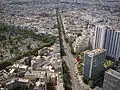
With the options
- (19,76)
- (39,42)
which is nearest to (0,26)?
(39,42)

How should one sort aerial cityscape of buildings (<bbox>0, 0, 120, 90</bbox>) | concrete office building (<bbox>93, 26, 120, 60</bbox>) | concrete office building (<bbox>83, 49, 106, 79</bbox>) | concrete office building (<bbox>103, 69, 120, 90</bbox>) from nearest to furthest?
concrete office building (<bbox>103, 69, 120, 90</bbox>) → aerial cityscape of buildings (<bbox>0, 0, 120, 90</bbox>) → concrete office building (<bbox>83, 49, 106, 79</bbox>) → concrete office building (<bbox>93, 26, 120, 60</bbox>)

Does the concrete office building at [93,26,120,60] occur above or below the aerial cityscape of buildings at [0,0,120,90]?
above

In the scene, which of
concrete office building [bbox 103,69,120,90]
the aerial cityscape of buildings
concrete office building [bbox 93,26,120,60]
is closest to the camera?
concrete office building [bbox 103,69,120,90]

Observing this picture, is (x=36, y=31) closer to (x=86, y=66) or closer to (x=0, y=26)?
(x=0, y=26)

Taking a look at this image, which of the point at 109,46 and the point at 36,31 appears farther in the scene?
the point at 36,31

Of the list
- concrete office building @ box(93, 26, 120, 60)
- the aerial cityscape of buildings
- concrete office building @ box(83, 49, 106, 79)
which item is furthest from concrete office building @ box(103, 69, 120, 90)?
concrete office building @ box(93, 26, 120, 60)

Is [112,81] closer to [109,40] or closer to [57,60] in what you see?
[57,60]

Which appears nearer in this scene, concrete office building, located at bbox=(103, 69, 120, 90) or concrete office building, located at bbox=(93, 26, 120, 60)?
concrete office building, located at bbox=(103, 69, 120, 90)

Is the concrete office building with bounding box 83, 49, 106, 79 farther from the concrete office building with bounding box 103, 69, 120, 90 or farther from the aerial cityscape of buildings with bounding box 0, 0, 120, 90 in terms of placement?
the concrete office building with bounding box 103, 69, 120, 90
